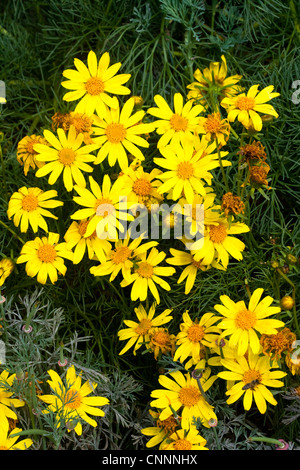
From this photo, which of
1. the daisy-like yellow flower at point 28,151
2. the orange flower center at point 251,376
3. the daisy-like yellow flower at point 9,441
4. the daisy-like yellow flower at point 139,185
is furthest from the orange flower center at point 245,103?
the daisy-like yellow flower at point 9,441

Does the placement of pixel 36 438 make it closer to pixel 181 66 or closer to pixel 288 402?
pixel 288 402

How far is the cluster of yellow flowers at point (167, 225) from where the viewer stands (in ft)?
4.15

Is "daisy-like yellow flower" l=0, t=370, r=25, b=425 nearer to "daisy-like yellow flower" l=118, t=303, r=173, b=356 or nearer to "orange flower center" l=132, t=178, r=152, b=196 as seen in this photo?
"daisy-like yellow flower" l=118, t=303, r=173, b=356

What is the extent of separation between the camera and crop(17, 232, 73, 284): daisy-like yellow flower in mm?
1337

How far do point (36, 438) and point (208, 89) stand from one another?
91cm

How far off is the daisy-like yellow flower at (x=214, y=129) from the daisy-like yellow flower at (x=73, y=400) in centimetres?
60

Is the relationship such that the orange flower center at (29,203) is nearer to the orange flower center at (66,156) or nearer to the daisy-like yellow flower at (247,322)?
the orange flower center at (66,156)

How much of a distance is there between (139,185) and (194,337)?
354 millimetres

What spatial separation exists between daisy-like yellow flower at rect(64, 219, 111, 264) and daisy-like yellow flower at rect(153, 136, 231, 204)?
0.17m

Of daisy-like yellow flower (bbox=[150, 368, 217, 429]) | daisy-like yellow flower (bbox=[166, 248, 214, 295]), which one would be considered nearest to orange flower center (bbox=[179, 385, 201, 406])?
daisy-like yellow flower (bbox=[150, 368, 217, 429])

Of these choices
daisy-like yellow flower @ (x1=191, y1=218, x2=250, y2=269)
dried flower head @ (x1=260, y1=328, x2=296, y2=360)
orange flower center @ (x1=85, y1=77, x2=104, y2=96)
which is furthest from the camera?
orange flower center @ (x1=85, y1=77, x2=104, y2=96)

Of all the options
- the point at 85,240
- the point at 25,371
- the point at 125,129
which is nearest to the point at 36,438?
the point at 25,371

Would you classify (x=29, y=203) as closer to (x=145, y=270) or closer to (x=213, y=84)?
(x=145, y=270)

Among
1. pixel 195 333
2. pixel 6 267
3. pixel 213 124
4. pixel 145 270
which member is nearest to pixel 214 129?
pixel 213 124
